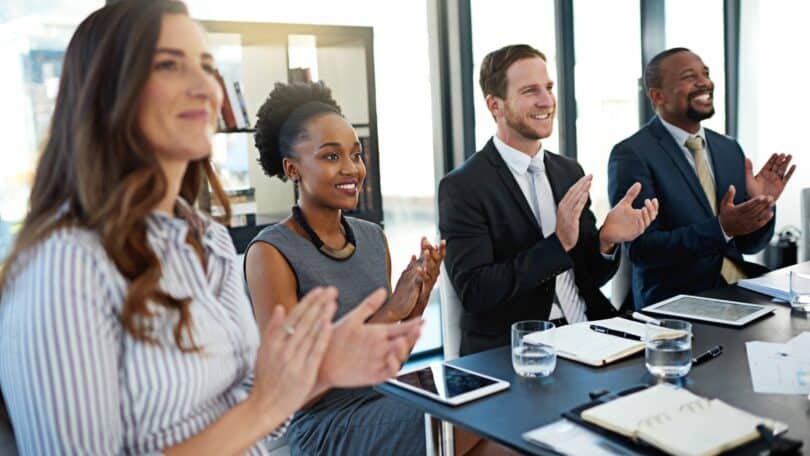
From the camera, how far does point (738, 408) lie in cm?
143

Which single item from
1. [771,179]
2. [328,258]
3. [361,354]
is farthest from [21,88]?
[771,179]

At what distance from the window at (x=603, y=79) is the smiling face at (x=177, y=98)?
367 centimetres

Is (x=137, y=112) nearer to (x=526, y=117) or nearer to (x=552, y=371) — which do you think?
(x=552, y=371)

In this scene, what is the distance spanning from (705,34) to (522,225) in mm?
3324

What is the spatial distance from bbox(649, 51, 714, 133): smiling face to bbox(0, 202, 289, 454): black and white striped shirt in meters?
2.66

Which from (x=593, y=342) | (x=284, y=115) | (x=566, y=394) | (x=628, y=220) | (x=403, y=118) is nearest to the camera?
(x=566, y=394)

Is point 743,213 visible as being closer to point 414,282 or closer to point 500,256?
point 500,256

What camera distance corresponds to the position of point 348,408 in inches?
80.1


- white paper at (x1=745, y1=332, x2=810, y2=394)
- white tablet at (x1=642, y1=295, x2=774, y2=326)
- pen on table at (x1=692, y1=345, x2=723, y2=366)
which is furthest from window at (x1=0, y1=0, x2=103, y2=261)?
white paper at (x1=745, y1=332, x2=810, y2=394)

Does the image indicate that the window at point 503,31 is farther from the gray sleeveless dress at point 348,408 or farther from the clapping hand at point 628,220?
the gray sleeveless dress at point 348,408

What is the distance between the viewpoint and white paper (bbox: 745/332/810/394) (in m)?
1.53

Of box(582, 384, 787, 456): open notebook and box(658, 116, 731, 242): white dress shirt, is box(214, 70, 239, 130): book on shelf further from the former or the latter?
box(582, 384, 787, 456): open notebook

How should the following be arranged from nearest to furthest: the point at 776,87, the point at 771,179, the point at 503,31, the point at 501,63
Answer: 1. the point at 501,63
2. the point at 771,179
3. the point at 503,31
4. the point at 776,87

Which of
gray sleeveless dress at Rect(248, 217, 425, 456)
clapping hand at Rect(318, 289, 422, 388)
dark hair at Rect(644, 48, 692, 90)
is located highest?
dark hair at Rect(644, 48, 692, 90)
